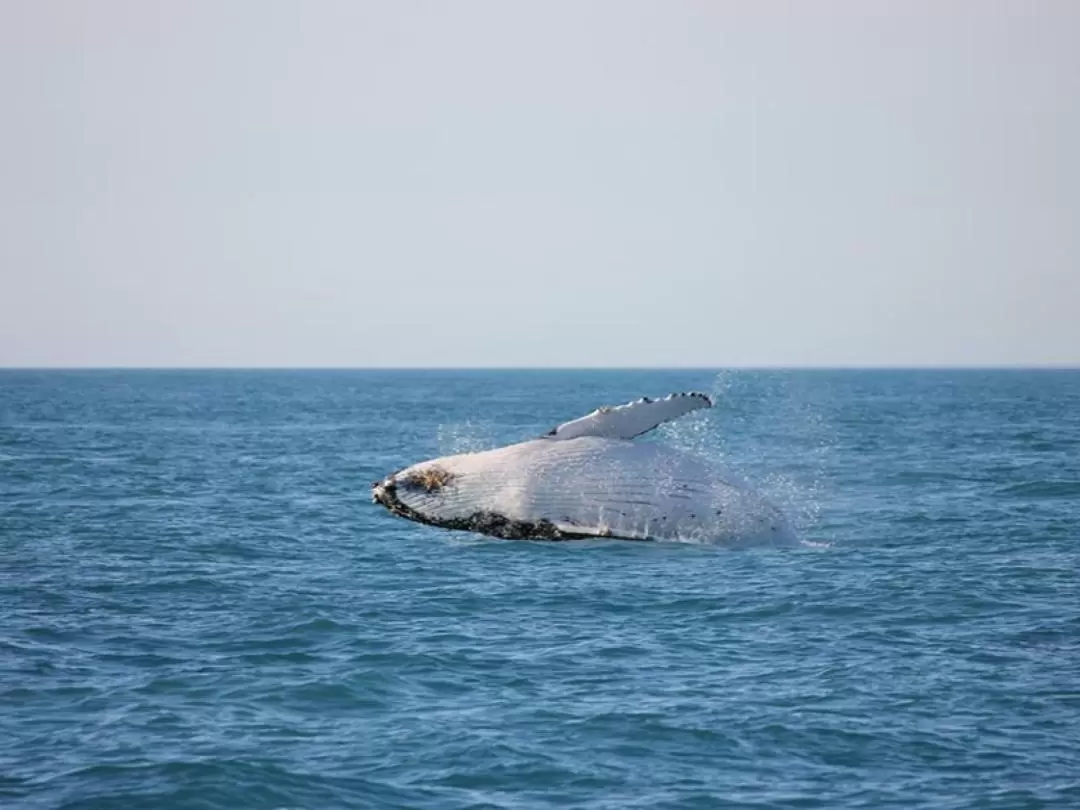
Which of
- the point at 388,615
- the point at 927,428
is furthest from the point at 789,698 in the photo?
the point at 927,428

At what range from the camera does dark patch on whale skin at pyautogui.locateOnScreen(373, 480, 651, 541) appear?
18688 mm

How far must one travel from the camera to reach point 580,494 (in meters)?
18.7

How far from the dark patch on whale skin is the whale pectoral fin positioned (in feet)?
4.07

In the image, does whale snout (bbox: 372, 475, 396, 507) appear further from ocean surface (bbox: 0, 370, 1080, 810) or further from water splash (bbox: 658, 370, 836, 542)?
water splash (bbox: 658, 370, 836, 542)

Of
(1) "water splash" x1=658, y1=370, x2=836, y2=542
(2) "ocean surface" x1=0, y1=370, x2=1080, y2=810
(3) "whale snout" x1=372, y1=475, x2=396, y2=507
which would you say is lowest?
(2) "ocean surface" x1=0, y1=370, x2=1080, y2=810

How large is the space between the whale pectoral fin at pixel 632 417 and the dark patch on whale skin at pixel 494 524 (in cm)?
124

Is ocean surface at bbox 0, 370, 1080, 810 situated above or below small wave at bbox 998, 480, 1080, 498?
below

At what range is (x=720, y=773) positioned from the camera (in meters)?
11.5

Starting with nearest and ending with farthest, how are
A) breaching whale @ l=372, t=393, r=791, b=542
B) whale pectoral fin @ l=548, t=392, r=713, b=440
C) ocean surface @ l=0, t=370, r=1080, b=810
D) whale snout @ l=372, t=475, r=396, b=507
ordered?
ocean surface @ l=0, t=370, r=1080, b=810
whale pectoral fin @ l=548, t=392, r=713, b=440
breaching whale @ l=372, t=393, r=791, b=542
whale snout @ l=372, t=475, r=396, b=507

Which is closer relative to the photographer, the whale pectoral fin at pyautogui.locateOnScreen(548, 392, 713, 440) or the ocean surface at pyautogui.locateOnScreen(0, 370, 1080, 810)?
the ocean surface at pyautogui.locateOnScreen(0, 370, 1080, 810)

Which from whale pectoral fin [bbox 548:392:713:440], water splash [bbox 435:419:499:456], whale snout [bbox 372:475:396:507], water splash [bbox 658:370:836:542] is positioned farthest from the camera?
water splash [bbox 435:419:499:456]

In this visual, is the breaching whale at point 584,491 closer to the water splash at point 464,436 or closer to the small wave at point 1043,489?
the small wave at point 1043,489

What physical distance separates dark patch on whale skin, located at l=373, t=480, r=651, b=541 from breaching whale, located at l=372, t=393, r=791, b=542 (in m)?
0.01

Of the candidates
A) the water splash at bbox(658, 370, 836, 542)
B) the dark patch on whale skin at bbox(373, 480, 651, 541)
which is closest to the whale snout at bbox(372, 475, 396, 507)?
the dark patch on whale skin at bbox(373, 480, 651, 541)
